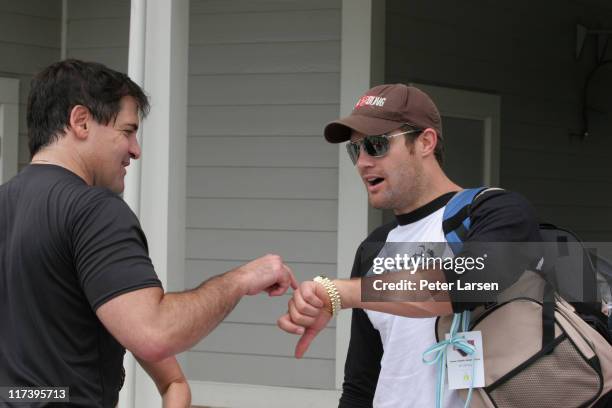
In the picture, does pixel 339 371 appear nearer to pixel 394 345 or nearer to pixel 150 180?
pixel 150 180

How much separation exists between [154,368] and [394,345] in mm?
661

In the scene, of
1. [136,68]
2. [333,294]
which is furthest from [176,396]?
[136,68]

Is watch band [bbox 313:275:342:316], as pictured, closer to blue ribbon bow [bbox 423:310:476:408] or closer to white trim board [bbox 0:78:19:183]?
blue ribbon bow [bbox 423:310:476:408]

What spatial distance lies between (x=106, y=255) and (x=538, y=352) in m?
0.99

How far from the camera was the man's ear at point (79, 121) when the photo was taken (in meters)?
2.02

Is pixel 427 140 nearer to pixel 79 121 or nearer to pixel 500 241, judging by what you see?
pixel 500 241

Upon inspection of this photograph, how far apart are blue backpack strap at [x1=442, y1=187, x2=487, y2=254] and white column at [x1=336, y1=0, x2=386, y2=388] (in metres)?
2.70

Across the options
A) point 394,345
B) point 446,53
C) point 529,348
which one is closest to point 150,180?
point 394,345

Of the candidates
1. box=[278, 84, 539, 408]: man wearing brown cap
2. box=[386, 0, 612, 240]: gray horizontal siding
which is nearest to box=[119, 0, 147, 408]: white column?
box=[278, 84, 539, 408]: man wearing brown cap

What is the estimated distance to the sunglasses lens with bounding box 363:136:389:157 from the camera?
2.35 meters

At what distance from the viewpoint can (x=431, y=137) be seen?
2.37 meters

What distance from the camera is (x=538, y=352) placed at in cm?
193

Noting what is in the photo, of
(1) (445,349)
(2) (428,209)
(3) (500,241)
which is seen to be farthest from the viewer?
(2) (428,209)

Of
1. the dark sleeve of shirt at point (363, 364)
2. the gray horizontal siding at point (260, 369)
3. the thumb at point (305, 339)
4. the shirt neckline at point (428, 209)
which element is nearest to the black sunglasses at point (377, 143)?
the shirt neckline at point (428, 209)
